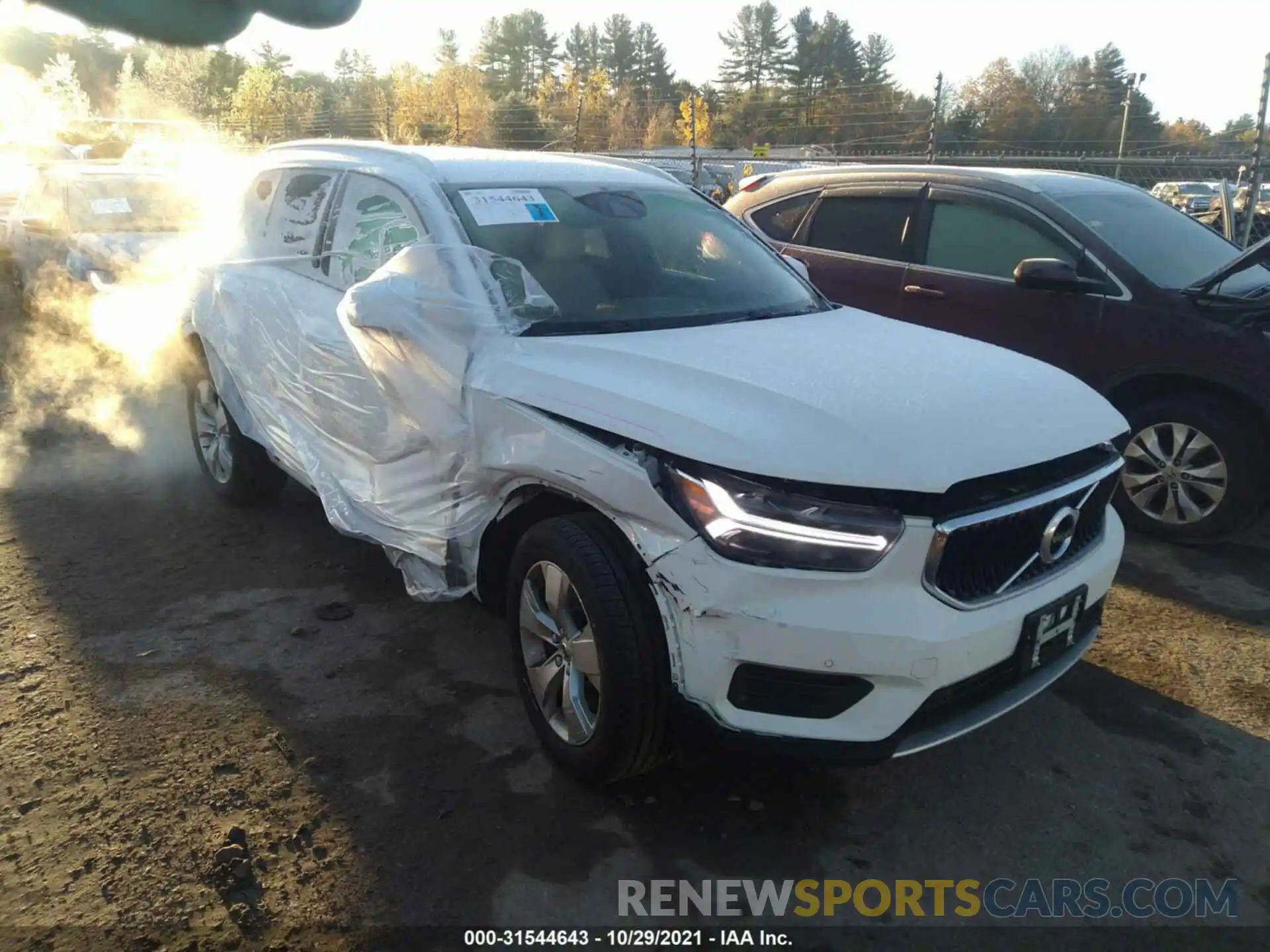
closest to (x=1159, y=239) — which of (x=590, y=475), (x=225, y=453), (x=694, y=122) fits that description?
(x=590, y=475)

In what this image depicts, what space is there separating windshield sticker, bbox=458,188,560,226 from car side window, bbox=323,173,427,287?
0.20m

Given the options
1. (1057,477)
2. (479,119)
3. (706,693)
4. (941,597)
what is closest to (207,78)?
(706,693)

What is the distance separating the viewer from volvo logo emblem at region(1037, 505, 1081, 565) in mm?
2568

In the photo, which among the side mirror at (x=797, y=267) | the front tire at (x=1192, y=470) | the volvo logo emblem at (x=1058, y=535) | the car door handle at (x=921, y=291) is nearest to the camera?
the volvo logo emblem at (x=1058, y=535)

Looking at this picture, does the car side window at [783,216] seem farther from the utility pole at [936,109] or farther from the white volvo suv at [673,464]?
the utility pole at [936,109]

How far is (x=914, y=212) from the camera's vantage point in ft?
18.7

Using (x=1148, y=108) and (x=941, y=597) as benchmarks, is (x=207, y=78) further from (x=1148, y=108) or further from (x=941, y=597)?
(x=1148, y=108)

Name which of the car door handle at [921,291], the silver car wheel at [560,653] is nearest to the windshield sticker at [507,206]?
the silver car wheel at [560,653]

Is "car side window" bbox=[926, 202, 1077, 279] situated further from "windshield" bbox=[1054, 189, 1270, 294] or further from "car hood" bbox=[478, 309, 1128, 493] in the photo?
"car hood" bbox=[478, 309, 1128, 493]

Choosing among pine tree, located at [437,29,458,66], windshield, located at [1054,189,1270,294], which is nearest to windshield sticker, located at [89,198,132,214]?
pine tree, located at [437,29,458,66]

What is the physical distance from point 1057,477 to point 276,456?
3205 mm

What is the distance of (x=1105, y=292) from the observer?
484 cm

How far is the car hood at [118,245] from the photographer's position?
7379 mm

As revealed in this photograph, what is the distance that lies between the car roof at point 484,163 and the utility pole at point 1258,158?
685 centimetres
